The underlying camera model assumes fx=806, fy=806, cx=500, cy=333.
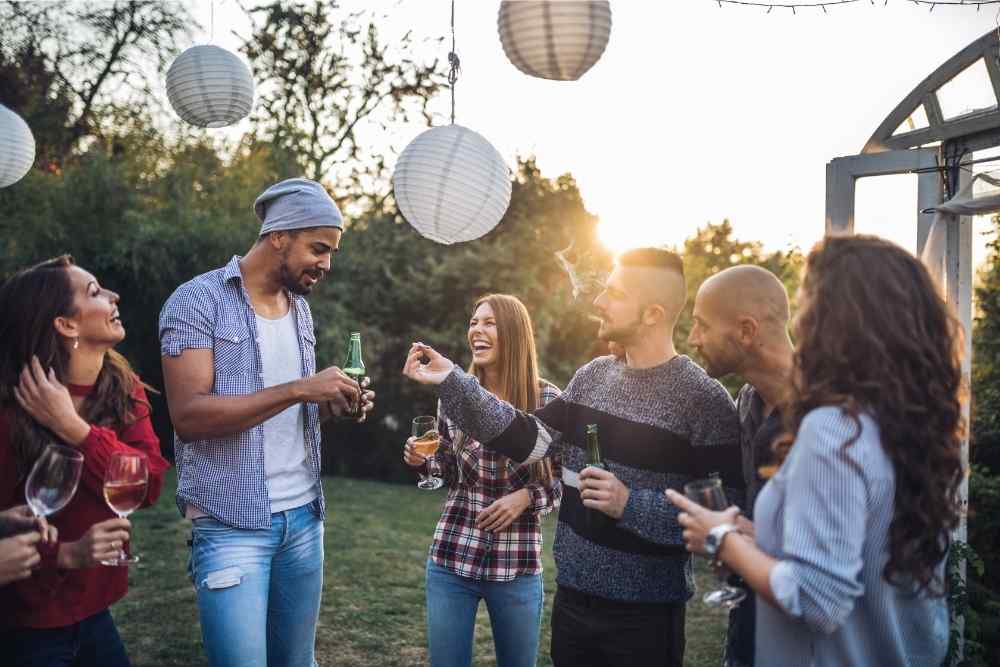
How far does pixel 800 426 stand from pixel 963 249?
3.09m

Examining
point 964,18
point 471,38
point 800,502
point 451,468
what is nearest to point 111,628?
point 451,468

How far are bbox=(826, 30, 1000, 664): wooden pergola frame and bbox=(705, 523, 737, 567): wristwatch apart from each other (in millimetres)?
2828

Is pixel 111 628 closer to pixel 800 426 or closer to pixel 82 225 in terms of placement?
pixel 800 426

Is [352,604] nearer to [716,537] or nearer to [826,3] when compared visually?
[716,537]

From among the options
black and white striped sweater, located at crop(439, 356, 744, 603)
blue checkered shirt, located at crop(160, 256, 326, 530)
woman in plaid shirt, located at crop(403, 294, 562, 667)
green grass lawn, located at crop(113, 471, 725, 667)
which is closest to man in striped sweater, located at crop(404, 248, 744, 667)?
black and white striped sweater, located at crop(439, 356, 744, 603)

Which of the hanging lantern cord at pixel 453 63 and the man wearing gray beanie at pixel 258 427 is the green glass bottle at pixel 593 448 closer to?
the man wearing gray beanie at pixel 258 427

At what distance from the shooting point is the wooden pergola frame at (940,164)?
4098 mm

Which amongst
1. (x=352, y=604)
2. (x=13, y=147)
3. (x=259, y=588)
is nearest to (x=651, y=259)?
(x=259, y=588)

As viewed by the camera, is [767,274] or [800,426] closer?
[800,426]

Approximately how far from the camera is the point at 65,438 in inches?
88.7

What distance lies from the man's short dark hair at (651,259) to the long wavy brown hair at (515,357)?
683 mm

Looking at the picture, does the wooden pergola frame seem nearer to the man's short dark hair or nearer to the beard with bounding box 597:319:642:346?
the man's short dark hair

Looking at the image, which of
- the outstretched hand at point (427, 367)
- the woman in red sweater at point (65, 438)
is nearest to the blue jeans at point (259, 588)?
the woman in red sweater at point (65, 438)

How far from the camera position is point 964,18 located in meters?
4.20
